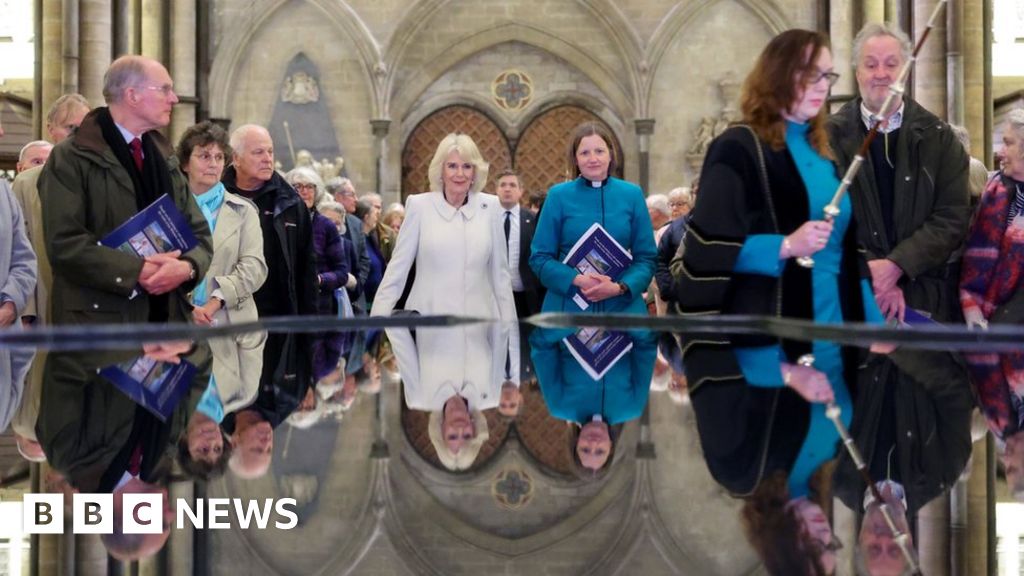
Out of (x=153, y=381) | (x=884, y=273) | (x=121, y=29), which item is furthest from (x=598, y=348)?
(x=121, y=29)

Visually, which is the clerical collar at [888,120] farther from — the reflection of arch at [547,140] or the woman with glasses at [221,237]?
the reflection of arch at [547,140]

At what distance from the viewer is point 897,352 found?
3578 millimetres

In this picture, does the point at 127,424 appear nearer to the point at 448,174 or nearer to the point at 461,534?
the point at 461,534

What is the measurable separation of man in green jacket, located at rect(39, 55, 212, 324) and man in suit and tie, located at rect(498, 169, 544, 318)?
335cm

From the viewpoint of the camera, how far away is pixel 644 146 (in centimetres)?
1811

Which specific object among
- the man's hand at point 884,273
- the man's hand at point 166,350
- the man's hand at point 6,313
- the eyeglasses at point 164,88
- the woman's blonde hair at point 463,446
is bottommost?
the woman's blonde hair at point 463,446

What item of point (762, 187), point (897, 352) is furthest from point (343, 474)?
point (762, 187)

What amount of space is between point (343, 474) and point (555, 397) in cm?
97

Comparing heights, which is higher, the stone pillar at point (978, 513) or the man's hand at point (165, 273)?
the man's hand at point (165, 273)

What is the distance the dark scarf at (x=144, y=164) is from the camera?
5340 mm

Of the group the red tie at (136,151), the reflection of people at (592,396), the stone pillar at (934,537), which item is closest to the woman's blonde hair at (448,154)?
the red tie at (136,151)

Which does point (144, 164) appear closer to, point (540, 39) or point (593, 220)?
point (593, 220)

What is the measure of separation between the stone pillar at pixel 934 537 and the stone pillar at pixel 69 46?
13.9 meters

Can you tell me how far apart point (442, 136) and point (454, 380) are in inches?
612
